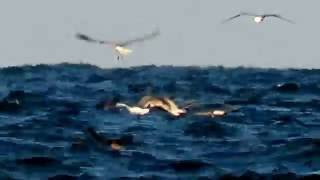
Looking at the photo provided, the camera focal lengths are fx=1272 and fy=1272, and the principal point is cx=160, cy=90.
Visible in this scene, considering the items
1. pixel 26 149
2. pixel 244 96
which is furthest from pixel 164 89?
pixel 26 149

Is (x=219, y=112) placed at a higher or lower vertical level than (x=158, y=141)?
higher

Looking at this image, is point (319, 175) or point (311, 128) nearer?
point (319, 175)

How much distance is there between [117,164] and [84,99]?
3269 cm

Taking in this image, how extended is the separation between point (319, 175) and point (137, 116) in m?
20.1

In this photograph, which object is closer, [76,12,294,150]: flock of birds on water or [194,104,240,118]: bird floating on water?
[76,12,294,150]: flock of birds on water

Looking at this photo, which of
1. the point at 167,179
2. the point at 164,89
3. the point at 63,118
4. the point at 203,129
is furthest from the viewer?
the point at 164,89

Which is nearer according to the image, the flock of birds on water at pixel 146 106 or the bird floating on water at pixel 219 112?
the flock of birds on water at pixel 146 106

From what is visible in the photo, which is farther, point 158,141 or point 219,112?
point 219,112

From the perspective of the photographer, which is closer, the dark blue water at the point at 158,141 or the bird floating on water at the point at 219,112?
the dark blue water at the point at 158,141

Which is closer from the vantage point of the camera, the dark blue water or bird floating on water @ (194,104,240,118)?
the dark blue water

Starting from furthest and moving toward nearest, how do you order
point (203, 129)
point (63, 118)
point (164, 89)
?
point (164, 89) < point (63, 118) < point (203, 129)

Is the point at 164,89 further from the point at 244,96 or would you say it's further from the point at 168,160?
the point at 168,160

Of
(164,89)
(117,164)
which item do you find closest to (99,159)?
(117,164)

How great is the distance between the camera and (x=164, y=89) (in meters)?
80.6
